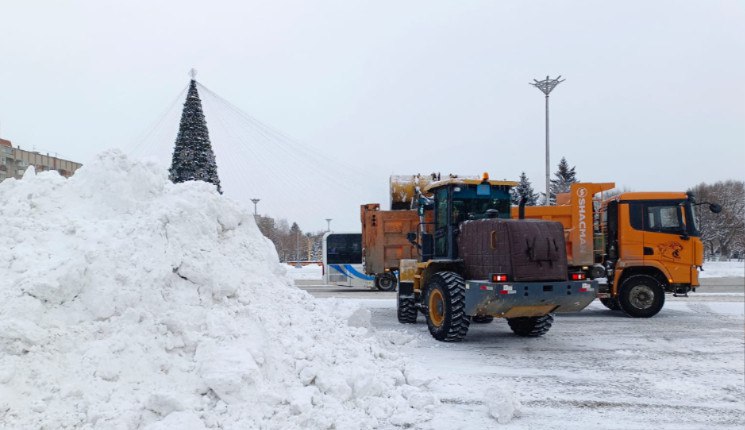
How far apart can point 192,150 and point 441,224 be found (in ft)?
21.5

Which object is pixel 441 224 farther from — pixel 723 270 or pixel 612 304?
pixel 723 270

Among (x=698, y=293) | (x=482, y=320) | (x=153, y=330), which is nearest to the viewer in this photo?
(x=153, y=330)

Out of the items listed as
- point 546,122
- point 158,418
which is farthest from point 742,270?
point 158,418

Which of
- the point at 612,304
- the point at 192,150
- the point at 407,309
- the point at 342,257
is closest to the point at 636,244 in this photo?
the point at 612,304

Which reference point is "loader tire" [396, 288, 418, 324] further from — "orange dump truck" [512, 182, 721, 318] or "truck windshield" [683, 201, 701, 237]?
"truck windshield" [683, 201, 701, 237]

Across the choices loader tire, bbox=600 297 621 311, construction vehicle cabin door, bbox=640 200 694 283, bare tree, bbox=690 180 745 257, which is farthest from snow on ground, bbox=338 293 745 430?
bare tree, bbox=690 180 745 257

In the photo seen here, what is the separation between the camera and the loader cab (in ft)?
28.6

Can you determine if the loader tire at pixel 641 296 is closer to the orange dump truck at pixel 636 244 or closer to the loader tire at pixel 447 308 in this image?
the orange dump truck at pixel 636 244

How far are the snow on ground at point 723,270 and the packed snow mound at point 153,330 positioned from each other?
27384 millimetres

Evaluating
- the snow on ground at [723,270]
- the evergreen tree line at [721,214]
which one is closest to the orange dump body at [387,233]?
the evergreen tree line at [721,214]

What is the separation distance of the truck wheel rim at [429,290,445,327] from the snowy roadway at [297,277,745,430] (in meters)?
0.39

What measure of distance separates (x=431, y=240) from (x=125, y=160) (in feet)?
18.2

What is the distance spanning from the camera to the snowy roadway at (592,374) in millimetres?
4910

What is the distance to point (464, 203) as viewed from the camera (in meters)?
8.77
